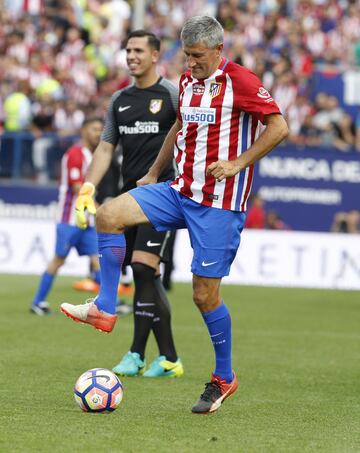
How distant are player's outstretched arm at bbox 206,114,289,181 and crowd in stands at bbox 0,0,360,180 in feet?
46.0

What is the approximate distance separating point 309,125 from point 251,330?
1078 cm

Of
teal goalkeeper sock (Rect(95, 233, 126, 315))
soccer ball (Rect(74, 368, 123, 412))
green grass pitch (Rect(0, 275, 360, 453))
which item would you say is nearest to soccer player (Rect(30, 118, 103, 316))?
green grass pitch (Rect(0, 275, 360, 453))

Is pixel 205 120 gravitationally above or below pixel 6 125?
above

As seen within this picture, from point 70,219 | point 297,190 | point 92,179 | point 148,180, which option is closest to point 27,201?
point 297,190

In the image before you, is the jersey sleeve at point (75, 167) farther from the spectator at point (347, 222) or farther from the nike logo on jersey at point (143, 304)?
the spectator at point (347, 222)

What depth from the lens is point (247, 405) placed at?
24.4ft

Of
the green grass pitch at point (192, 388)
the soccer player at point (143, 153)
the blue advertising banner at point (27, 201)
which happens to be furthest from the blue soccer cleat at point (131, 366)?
the blue advertising banner at point (27, 201)

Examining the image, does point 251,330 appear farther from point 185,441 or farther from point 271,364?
point 185,441


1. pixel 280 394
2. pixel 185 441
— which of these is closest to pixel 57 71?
pixel 280 394

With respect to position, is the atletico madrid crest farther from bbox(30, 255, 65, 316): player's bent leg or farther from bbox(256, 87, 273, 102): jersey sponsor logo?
bbox(30, 255, 65, 316): player's bent leg

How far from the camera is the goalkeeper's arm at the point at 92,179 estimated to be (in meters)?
7.74

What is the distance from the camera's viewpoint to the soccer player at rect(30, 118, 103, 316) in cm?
1298

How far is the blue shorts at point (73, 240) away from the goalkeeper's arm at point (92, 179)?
400 centimetres

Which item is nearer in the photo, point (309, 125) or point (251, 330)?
point (251, 330)
